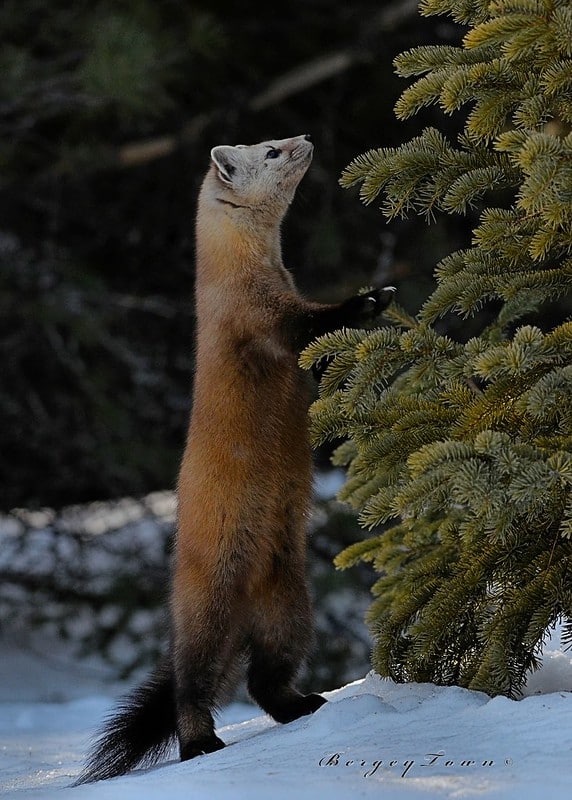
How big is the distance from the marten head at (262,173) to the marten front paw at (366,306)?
0.71 metres

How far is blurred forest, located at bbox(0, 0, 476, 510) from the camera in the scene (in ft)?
26.4

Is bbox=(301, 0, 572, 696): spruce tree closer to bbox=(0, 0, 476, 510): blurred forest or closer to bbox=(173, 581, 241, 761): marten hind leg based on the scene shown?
bbox=(173, 581, 241, 761): marten hind leg

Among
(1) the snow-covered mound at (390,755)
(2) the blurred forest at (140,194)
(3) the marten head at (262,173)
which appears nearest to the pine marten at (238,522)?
(1) the snow-covered mound at (390,755)

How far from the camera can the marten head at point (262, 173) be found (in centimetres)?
420

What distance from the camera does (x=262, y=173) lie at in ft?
13.9

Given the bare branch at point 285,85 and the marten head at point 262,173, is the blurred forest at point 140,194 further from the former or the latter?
the marten head at point 262,173

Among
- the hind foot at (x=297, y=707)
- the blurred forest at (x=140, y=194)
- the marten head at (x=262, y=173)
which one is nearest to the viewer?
the hind foot at (x=297, y=707)

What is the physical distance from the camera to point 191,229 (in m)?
9.25

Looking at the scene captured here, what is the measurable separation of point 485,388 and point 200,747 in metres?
1.33

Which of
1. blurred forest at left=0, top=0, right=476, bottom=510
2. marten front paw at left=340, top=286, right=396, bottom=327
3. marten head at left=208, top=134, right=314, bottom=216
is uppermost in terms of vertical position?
blurred forest at left=0, top=0, right=476, bottom=510

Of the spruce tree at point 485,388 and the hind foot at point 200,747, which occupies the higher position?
the spruce tree at point 485,388

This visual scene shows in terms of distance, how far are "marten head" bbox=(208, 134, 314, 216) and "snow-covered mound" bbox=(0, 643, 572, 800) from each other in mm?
1645

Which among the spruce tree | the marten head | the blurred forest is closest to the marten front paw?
the spruce tree

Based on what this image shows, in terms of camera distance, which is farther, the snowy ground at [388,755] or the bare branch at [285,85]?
the bare branch at [285,85]
